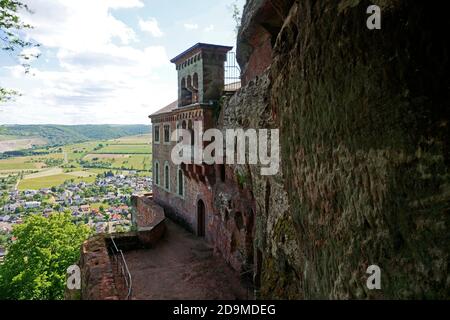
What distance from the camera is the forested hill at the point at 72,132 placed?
546ft

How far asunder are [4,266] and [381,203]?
22.1 m

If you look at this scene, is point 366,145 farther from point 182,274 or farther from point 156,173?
point 156,173

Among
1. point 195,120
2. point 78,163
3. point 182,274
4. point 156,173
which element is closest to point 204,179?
point 195,120

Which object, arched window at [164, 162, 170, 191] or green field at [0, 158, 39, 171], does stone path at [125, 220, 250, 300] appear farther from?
green field at [0, 158, 39, 171]

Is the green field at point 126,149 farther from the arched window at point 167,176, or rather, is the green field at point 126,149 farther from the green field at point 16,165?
the arched window at point 167,176

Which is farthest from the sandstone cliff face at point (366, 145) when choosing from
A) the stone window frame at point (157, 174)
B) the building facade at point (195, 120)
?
the stone window frame at point (157, 174)

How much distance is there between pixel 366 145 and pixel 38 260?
21130mm

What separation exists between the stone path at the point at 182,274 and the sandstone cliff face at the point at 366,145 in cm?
519

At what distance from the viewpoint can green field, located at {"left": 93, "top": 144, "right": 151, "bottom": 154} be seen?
13250 centimetres

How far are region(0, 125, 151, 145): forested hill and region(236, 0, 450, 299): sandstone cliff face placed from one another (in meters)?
173

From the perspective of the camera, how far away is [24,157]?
438 ft

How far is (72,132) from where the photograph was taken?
181 metres

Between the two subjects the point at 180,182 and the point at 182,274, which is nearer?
the point at 182,274

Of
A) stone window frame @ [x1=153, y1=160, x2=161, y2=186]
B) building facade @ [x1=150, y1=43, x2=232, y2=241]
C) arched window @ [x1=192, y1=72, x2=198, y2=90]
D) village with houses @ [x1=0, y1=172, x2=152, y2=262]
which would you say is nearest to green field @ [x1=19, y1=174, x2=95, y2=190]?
village with houses @ [x1=0, y1=172, x2=152, y2=262]
